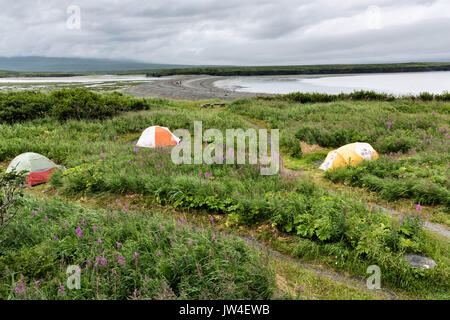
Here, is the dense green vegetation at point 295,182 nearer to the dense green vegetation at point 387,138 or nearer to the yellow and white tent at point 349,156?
the dense green vegetation at point 387,138

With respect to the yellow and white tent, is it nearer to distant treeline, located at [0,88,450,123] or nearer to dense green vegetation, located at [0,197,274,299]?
dense green vegetation, located at [0,197,274,299]

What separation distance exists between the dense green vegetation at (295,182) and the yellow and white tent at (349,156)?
80 cm

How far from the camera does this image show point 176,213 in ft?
26.3

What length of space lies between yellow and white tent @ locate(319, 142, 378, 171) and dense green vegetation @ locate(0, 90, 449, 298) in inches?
31.3

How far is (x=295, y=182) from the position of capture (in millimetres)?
8922

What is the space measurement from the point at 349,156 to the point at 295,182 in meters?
3.83

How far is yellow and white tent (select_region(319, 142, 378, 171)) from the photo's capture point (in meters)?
11.3

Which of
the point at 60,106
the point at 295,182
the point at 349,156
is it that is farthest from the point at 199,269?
the point at 60,106

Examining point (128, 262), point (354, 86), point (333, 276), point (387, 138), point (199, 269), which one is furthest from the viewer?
point (354, 86)

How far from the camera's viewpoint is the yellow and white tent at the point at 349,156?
11.3 metres

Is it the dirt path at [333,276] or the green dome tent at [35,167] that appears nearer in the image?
the dirt path at [333,276]

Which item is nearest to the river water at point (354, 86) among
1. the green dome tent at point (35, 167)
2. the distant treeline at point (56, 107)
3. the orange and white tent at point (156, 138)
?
the orange and white tent at point (156, 138)

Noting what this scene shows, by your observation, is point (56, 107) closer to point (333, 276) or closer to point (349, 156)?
point (349, 156)

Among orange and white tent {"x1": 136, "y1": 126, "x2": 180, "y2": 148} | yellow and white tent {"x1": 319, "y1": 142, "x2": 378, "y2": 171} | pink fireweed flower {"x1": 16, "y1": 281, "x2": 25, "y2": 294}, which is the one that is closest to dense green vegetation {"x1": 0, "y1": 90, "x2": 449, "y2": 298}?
yellow and white tent {"x1": 319, "y1": 142, "x2": 378, "y2": 171}
